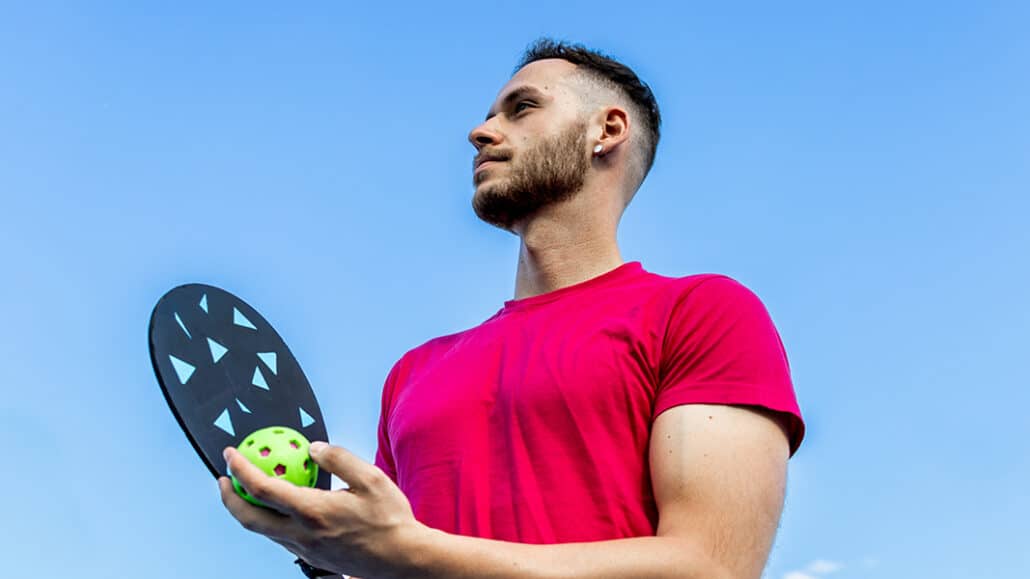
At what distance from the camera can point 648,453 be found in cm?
299

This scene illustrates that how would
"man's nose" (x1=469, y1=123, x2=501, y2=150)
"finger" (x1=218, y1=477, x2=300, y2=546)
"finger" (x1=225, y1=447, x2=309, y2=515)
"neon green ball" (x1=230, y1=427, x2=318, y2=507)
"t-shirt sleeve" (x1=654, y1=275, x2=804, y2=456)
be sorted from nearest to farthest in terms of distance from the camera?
1. "finger" (x1=225, y1=447, x2=309, y2=515)
2. "finger" (x1=218, y1=477, x2=300, y2=546)
3. "neon green ball" (x1=230, y1=427, x2=318, y2=507)
4. "t-shirt sleeve" (x1=654, y1=275, x2=804, y2=456)
5. "man's nose" (x1=469, y1=123, x2=501, y2=150)

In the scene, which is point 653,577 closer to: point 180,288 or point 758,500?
point 758,500

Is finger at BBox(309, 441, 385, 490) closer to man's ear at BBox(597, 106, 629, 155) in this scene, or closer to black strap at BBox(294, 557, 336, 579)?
black strap at BBox(294, 557, 336, 579)

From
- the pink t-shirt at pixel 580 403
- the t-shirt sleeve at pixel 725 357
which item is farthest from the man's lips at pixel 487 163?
the t-shirt sleeve at pixel 725 357

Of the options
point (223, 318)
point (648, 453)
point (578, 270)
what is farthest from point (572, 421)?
point (223, 318)

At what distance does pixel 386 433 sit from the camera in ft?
12.6

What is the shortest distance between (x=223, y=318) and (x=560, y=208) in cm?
112

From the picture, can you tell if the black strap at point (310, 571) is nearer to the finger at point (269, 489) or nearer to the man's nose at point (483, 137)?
the finger at point (269, 489)

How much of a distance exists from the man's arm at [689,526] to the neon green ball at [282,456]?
1.02 ft

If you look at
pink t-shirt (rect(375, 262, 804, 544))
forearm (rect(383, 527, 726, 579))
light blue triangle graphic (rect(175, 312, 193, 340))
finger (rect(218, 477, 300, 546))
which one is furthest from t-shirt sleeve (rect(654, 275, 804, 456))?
light blue triangle graphic (rect(175, 312, 193, 340))

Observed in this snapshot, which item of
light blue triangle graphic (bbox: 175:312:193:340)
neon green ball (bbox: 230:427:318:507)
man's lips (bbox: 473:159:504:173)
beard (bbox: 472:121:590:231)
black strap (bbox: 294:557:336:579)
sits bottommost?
black strap (bbox: 294:557:336:579)

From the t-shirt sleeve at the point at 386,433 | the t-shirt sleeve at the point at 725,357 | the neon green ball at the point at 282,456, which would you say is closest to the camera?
the neon green ball at the point at 282,456

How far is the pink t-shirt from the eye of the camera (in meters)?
2.94

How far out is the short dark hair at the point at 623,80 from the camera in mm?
4277
